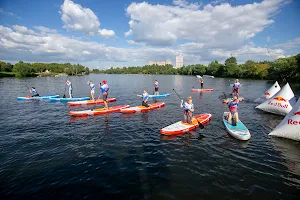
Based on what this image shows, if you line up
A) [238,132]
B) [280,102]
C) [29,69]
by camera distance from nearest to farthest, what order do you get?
[238,132]
[280,102]
[29,69]

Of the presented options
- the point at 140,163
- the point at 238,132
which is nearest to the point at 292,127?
the point at 238,132

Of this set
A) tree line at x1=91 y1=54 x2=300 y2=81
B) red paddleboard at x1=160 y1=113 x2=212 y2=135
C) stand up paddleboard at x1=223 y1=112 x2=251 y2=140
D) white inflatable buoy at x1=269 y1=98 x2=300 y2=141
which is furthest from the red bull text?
tree line at x1=91 y1=54 x2=300 y2=81

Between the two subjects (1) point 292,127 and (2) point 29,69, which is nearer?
(1) point 292,127

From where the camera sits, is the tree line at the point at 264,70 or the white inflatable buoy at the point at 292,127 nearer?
the white inflatable buoy at the point at 292,127

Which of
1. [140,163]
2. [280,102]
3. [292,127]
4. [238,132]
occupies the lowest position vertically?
[140,163]

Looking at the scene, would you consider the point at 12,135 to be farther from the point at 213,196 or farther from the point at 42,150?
the point at 213,196

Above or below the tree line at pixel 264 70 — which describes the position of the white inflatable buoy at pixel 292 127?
below

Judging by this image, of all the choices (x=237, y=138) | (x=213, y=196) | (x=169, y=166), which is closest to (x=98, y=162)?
(x=169, y=166)

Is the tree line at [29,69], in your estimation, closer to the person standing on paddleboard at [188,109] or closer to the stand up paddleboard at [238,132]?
the person standing on paddleboard at [188,109]

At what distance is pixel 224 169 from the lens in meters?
9.32

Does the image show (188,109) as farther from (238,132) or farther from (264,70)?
(264,70)

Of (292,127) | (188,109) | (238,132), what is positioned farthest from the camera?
(188,109)

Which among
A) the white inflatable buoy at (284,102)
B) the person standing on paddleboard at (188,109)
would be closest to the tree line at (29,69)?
the person standing on paddleboard at (188,109)

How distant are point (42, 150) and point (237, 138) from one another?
13.5m
